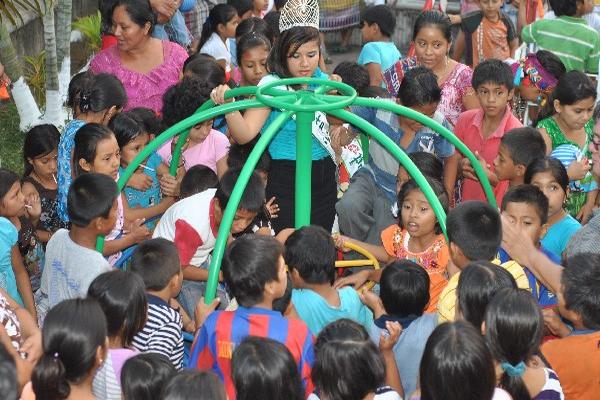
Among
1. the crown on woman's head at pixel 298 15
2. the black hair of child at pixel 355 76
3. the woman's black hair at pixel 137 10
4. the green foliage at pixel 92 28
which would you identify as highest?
the crown on woman's head at pixel 298 15

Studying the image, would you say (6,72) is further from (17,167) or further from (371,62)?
(371,62)

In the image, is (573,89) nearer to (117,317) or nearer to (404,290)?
(404,290)

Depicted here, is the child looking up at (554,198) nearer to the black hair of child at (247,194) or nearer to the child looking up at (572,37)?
the black hair of child at (247,194)

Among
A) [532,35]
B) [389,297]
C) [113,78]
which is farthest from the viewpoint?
[532,35]

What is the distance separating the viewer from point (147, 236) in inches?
201

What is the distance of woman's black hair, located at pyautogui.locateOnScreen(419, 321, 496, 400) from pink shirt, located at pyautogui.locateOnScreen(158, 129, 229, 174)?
2.96 meters

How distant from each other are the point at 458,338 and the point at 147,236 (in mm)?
2426

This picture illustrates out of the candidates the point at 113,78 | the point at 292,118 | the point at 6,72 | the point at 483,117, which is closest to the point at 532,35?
the point at 483,117

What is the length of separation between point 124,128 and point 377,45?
2921mm

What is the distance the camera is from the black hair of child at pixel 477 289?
368 cm

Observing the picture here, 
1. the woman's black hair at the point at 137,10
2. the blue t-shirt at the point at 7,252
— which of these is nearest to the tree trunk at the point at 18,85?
the woman's black hair at the point at 137,10

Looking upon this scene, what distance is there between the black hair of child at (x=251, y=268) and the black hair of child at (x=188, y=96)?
81.7 inches

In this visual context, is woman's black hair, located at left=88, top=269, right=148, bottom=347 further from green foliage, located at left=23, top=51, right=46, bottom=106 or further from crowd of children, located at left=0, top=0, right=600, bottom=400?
green foliage, located at left=23, top=51, right=46, bottom=106

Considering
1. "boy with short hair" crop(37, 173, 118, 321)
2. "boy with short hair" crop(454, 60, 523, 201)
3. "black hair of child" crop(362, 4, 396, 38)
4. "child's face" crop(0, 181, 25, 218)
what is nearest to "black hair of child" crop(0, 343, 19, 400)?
"boy with short hair" crop(37, 173, 118, 321)
